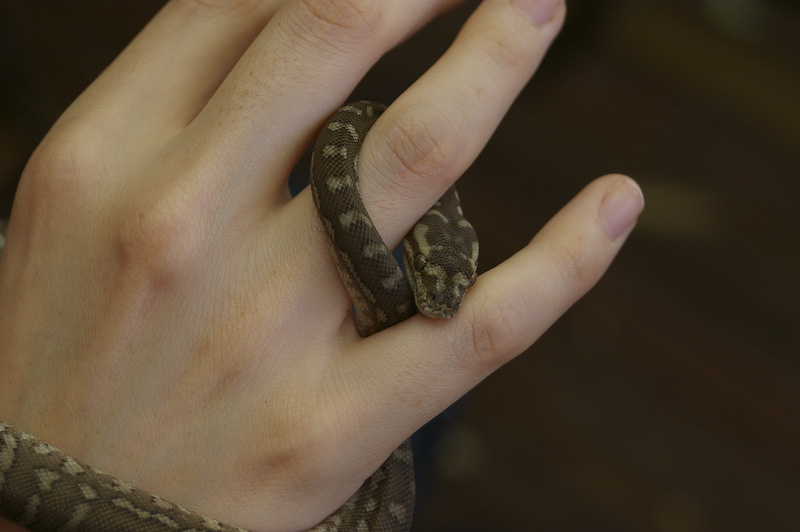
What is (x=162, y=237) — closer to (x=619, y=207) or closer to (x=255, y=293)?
(x=255, y=293)

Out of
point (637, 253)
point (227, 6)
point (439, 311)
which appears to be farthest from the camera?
point (637, 253)

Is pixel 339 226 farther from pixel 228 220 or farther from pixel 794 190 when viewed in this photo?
pixel 794 190

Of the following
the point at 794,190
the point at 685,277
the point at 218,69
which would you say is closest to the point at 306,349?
the point at 218,69

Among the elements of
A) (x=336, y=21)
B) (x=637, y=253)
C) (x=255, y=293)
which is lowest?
(x=637, y=253)

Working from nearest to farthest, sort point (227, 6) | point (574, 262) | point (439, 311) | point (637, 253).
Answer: point (439, 311) < point (574, 262) < point (227, 6) < point (637, 253)

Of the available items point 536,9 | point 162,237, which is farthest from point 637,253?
point 162,237
